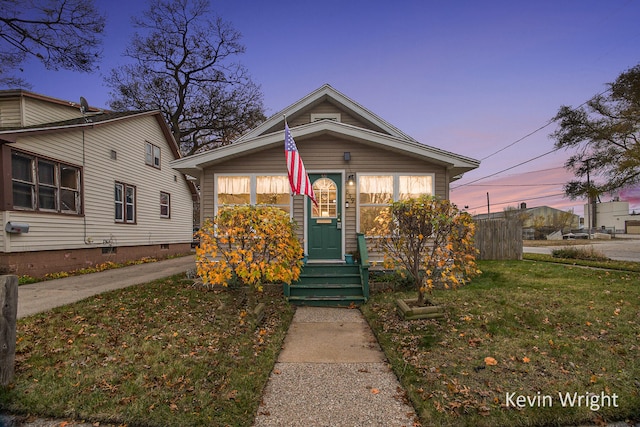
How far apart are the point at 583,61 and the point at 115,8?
21262 mm

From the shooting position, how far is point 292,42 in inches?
645

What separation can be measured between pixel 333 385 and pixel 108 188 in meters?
12.6

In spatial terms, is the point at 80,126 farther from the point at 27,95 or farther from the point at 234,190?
the point at 234,190

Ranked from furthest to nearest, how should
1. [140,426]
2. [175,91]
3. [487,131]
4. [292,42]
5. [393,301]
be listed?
[487,131]
[175,91]
[292,42]
[393,301]
[140,426]

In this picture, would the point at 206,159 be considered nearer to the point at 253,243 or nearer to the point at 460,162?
the point at 253,243

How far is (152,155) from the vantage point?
15023mm

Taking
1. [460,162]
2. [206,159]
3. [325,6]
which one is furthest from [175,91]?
[460,162]

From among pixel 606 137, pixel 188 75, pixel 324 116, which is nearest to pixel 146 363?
pixel 324 116

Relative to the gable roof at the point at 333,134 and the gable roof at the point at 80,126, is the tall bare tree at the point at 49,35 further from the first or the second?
the gable roof at the point at 333,134

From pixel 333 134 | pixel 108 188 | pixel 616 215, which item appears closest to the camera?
pixel 333 134

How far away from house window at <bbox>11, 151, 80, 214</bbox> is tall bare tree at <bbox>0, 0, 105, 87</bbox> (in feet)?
14.4

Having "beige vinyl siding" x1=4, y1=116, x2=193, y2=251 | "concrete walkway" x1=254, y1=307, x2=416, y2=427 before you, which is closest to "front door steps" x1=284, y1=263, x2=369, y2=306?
"concrete walkway" x1=254, y1=307, x2=416, y2=427

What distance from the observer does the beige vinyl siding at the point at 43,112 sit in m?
10.0

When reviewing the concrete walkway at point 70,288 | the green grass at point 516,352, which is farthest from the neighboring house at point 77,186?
the green grass at point 516,352
